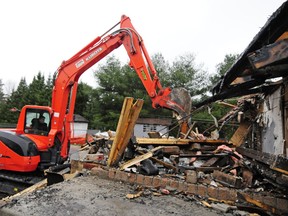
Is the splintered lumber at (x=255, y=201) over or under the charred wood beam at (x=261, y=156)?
under

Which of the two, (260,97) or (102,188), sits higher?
(260,97)

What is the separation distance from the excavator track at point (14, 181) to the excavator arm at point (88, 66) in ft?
3.64

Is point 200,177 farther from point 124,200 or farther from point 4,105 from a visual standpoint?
point 4,105

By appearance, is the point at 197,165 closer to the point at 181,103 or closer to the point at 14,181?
the point at 181,103

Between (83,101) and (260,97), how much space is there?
31.9 meters

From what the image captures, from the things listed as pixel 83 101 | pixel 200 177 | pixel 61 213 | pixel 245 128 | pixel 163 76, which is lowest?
pixel 61 213

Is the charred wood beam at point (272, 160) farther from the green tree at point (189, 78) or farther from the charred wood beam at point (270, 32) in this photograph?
the green tree at point (189, 78)

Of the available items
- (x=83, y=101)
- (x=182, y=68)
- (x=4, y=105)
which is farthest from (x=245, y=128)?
(x=4, y=105)

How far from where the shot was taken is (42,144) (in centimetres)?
736

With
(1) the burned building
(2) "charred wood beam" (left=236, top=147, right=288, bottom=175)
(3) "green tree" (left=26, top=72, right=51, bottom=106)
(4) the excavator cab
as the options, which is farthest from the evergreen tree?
(2) "charred wood beam" (left=236, top=147, right=288, bottom=175)

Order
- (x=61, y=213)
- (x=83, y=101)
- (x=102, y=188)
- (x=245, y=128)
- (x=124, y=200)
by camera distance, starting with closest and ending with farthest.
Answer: (x=61, y=213)
(x=124, y=200)
(x=102, y=188)
(x=245, y=128)
(x=83, y=101)

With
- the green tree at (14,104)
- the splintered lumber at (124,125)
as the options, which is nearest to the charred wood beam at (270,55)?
the splintered lumber at (124,125)

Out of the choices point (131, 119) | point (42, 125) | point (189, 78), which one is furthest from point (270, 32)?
point (189, 78)

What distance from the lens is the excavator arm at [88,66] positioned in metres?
7.61
